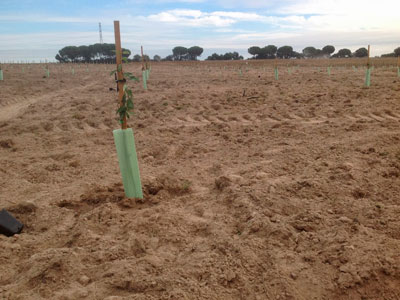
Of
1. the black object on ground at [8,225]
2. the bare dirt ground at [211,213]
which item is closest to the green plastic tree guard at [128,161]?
the bare dirt ground at [211,213]

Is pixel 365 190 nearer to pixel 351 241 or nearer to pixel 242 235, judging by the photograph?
pixel 351 241

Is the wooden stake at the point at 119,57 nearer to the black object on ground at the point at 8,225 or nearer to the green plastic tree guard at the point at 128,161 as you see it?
the green plastic tree guard at the point at 128,161

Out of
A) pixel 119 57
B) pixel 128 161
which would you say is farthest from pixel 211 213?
pixel 119 57

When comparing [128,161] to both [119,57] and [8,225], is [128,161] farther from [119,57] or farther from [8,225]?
[8,225]

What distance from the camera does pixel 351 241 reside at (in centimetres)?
232

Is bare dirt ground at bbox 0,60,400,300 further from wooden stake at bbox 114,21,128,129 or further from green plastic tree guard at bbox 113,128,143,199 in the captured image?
wooden stake at bbox 114,21,128,129

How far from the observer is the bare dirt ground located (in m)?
2.03

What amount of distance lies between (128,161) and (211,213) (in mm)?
1001

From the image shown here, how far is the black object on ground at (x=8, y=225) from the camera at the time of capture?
2739 millimetres

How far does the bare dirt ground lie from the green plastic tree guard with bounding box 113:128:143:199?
123 mm

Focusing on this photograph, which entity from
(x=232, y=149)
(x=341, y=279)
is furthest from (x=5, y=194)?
(x=341, y=279)

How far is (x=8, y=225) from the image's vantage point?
2.77m

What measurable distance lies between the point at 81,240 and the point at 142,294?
922mm

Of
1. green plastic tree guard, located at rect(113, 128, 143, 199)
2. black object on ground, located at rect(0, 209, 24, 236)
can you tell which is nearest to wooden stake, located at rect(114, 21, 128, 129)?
green plastic tree guard, located at rect(113, 128, 143, 199)
